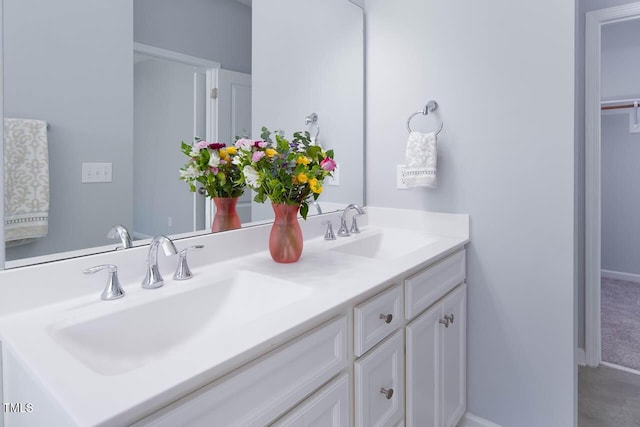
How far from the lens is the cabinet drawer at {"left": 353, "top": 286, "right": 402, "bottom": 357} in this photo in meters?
1.02

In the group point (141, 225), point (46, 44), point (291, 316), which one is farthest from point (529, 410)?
point (46, 44)

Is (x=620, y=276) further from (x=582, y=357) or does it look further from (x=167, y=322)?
(x=167, y=322)

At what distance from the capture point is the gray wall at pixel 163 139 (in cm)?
112

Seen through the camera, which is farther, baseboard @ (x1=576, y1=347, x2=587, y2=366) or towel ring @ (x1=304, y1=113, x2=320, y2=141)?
baseboard @ (x1=576, y1=347, x2=587, y2=366)

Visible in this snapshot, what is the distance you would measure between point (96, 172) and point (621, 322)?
3.51 metres

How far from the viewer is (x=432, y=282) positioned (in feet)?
4.66

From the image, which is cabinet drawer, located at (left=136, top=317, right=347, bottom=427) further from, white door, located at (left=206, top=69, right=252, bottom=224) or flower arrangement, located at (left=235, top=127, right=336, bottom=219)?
white door, located at (left=206, top=69, right=252, bottom=224)

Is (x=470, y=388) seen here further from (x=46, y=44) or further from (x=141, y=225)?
(x=46, y=44)

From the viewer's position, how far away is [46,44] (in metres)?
0.93

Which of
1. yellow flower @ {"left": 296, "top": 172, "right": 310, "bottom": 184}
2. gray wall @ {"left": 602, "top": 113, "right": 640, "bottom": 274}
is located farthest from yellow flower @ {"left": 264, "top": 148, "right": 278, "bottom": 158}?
gray wall @ {"left": 602, "top": 113, "right": 640, "bottom": 274}

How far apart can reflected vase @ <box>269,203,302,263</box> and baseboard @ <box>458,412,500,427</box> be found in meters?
1.14

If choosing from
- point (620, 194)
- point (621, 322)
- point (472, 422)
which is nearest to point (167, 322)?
point (472, 422)

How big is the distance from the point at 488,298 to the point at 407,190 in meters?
0.60

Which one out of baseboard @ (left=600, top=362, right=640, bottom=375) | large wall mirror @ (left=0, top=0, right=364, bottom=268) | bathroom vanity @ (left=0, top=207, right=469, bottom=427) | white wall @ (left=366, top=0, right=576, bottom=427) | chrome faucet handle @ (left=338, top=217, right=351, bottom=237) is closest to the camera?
bathroom vanity @ (left=0, top=207, right=469, bottom=427)
